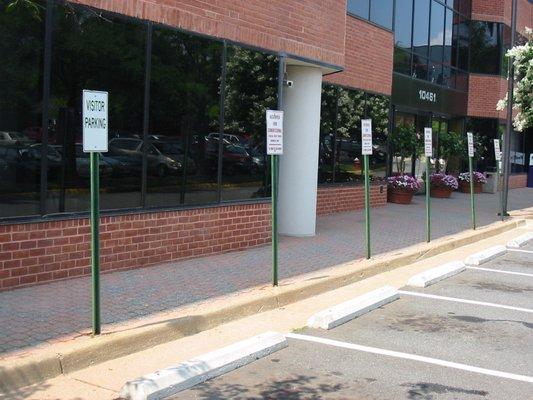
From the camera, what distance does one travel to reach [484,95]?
86.7ft

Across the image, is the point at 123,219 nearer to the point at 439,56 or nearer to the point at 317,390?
the point at 317,390

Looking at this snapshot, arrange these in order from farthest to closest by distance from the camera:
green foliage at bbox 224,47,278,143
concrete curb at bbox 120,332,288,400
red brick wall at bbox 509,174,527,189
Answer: red brick wall at bbox 509,174,527,189 → green foliage at bbox 224,47,278,143 → concrete curb at bbox 120,332,288,400

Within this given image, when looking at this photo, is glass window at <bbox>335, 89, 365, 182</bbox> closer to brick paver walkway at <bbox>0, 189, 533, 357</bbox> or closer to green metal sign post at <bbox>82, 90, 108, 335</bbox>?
brick paver walkway at <bbox>0, 189, 533, 357</bbox>

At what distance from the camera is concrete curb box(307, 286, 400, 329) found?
6566mm

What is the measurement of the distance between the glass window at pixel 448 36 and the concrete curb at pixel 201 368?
795 inches

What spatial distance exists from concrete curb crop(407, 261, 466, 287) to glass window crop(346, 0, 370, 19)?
28.4 feet

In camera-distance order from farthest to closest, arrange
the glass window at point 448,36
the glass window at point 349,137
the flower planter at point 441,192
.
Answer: the glass window at point 448,36 → the flower planter at point 441,192 → the glass window at point 349,137

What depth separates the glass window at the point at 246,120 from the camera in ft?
32.7

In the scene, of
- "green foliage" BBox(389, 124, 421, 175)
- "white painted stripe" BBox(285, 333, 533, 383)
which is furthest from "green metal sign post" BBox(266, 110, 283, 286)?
"green foliage" BBox(389, 124, 421, 175)

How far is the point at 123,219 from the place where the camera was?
817cm

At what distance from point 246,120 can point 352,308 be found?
441 centimetres

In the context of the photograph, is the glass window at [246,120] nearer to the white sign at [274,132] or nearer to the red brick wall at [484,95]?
the white sign at [274,132]

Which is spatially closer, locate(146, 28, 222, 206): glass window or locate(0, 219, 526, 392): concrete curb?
locate(0, 219, 526, 392): concrete curb

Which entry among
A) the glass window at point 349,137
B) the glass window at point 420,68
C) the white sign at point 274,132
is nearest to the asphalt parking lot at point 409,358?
the white sign at point 274,132
